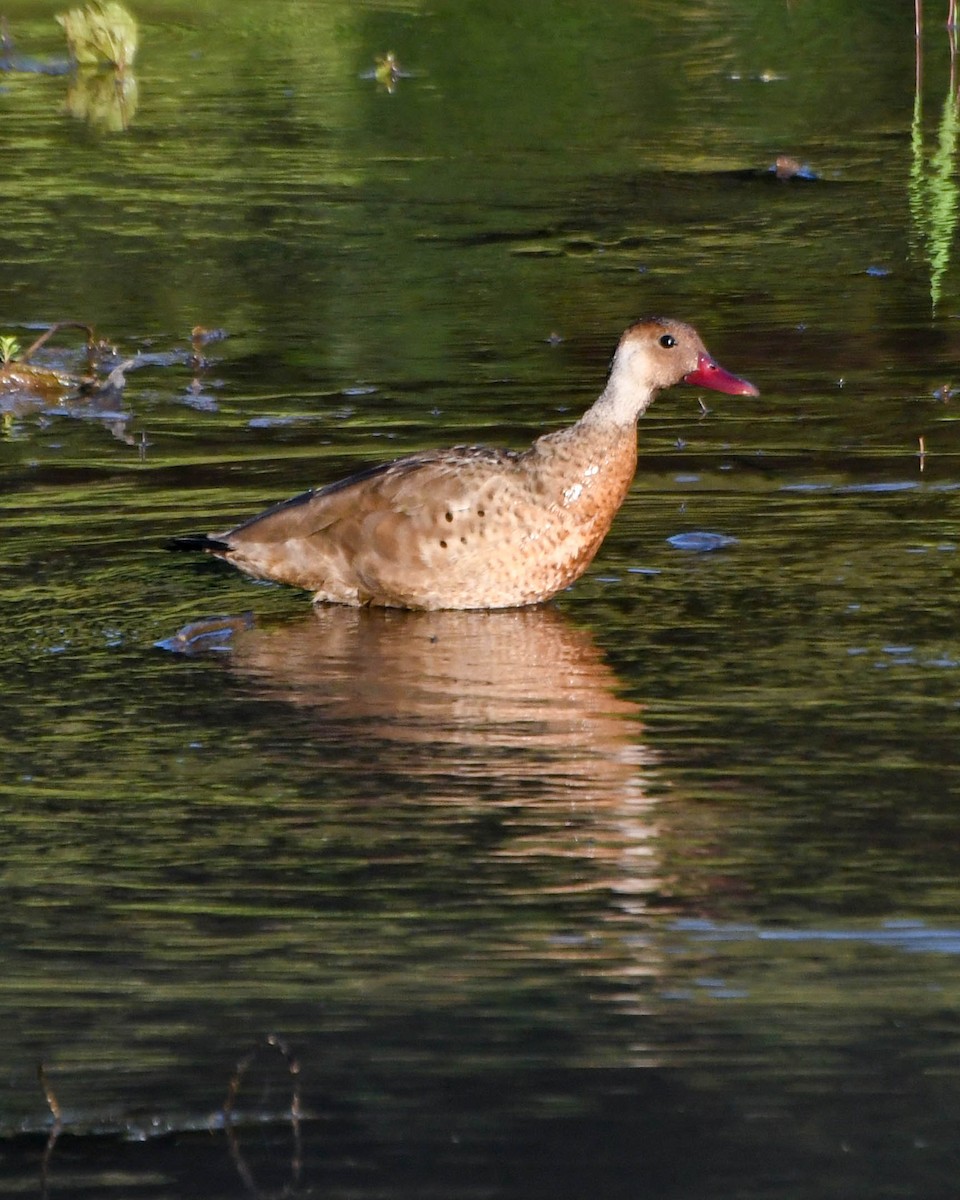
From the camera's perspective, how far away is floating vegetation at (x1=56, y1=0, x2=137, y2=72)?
62.5 ft

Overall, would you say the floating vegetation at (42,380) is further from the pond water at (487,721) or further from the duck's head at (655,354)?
the duck's head at (655,354)

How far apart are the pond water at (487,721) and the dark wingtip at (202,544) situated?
0.18 meters

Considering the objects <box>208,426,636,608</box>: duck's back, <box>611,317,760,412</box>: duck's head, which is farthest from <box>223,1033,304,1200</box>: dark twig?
<box>611,317,760,412</box>: duck's head

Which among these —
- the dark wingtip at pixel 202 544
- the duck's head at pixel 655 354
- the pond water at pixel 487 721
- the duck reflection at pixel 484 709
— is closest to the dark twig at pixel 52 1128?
the pond water at pixel 487 721

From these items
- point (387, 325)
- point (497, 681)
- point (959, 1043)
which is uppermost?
point (387, 325)

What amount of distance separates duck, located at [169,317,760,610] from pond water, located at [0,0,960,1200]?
14 cm

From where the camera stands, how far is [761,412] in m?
10.4

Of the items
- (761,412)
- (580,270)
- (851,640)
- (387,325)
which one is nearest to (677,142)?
(580,270)

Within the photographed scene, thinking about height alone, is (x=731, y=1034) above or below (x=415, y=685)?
below

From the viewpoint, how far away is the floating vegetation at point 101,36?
1906 cm

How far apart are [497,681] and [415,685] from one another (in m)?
0.24

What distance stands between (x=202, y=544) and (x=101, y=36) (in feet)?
39.4

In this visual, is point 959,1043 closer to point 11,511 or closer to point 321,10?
point 11,511

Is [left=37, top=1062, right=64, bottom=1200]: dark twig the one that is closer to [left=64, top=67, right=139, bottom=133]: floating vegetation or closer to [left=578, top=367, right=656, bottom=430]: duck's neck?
[left=578, top=367, right=656, bottom=430]: duck's neck
